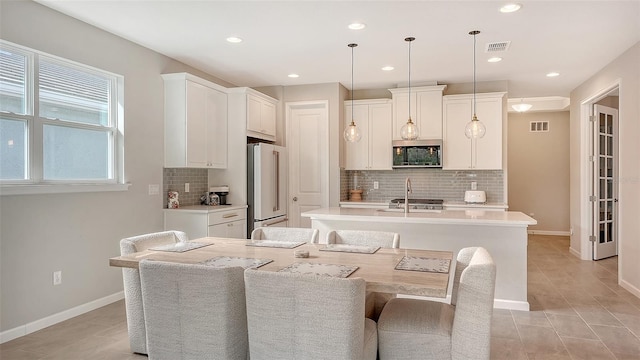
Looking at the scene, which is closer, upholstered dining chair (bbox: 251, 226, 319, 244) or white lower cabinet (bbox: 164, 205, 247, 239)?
upholstered dining chair (bbox: 251, 226, 319, 244)

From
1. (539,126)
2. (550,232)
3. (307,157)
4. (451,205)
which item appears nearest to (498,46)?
(451,205)

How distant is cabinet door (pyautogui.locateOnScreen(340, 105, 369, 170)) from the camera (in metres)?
6.52

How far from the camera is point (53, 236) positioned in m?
3.50

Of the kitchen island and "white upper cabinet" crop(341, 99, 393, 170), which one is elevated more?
"white upper cabinet" crop(341, 99, 393, 170)

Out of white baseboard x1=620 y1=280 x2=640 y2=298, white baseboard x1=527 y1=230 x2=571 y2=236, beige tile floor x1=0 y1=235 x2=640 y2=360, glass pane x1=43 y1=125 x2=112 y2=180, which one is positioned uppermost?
glass pane x1=43 y1=125 x2=112 y2=180

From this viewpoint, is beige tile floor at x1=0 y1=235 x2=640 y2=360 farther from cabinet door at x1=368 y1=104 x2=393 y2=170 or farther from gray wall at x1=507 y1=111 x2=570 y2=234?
gray wall at x1=507 y1=111 x2=570 y2=234

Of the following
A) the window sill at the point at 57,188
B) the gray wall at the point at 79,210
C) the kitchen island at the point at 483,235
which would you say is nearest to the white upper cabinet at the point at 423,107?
the kitchen island at the point at 483,235

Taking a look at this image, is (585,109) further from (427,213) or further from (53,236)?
(53,236)

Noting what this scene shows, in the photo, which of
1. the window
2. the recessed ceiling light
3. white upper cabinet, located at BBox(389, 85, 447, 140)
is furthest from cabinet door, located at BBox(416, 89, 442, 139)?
the window

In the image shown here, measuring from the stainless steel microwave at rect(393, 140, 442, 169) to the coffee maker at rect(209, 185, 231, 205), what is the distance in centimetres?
259

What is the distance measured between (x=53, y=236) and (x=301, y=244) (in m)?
2.19

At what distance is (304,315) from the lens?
1.81 metres

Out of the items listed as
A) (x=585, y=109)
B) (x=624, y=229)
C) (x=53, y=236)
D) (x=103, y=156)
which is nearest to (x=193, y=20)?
(x=103, y=156)

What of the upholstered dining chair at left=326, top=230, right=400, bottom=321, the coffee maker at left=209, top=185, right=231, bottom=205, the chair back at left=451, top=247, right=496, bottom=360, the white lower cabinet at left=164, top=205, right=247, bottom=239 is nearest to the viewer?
the chair back at left=451, top=247, right=496, bottom=360
